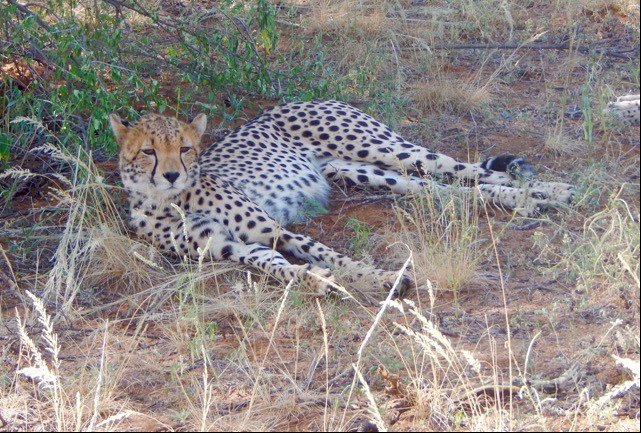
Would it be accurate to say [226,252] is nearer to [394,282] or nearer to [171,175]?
[171,175]

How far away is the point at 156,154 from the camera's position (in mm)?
4648

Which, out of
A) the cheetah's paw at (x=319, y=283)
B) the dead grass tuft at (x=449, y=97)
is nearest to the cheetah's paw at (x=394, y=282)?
the cheetah's paw at (x=319, y=283)

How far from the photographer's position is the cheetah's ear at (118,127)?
471 centimetres

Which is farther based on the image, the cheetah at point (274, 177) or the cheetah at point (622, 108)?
the cheetah at point (274, 177)

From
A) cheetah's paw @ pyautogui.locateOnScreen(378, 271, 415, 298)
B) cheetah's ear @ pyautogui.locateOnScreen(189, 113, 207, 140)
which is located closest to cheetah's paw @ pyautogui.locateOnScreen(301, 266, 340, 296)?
cheetah's paw @ pyautogui.locateOnScreen(378, 271, 415, 298)

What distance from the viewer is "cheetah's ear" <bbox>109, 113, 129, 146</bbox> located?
15.5 ft

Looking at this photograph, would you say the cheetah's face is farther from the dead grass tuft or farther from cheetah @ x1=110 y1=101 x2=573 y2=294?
the dead grass tuft

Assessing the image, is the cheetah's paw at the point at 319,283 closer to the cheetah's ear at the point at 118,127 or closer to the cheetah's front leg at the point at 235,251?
the cheetah's front leg at the point at 235,251

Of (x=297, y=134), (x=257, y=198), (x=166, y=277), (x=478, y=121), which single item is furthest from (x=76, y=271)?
(x=478, y=121)

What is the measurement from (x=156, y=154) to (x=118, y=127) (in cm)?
25

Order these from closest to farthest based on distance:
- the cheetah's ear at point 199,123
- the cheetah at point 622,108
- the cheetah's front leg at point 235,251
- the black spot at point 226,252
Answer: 1. the cheetah's front leg at point 235,251
2. the cheetah at point 622,108
3. the black spot at point 226,252
4. the cheetah's ear at point 199,123

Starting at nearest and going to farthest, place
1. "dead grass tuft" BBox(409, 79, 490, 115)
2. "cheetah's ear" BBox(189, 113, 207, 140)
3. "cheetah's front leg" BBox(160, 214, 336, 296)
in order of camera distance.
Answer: "cheetah's front leg" BBox(160, 214, 336, 296)
"cheetah's ear" BBox(189, 113, 207, 140)
"dead grass tuft" BBox(409, 79, 490, 115)

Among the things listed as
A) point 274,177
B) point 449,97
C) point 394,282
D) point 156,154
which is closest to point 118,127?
point 156,154

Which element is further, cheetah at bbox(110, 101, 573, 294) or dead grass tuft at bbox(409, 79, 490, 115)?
dead grass tuft at bbox(409, 79, 490, 115)
